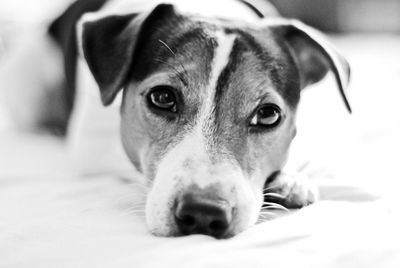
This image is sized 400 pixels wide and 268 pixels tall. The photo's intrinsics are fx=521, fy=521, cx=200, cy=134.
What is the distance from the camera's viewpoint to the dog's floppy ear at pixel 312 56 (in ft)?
6.00

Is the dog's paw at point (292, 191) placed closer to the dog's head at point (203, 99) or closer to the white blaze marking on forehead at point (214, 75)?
the dog's head at point (203, 99)

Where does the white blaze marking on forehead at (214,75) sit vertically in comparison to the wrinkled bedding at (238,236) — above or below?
above

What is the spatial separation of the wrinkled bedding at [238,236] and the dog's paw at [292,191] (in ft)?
0.20

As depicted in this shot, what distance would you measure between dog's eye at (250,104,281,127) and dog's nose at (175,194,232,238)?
16.2 inches

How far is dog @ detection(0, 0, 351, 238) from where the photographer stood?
4.68 ft

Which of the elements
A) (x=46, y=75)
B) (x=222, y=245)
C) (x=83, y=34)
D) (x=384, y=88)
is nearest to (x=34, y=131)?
(x=46, y=75)

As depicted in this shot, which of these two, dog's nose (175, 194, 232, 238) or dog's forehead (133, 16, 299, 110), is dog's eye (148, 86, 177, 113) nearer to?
dog's forehead (133, 16, 299, 110)

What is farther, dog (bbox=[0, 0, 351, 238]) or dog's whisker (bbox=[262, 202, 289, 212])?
dog's whisker (bbox=[262, 202, 289, 212])

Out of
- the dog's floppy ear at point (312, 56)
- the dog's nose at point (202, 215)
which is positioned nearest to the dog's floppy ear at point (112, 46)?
the dog's floppy ear at point (312, 56)

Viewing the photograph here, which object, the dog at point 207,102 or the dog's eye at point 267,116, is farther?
the dog's eye at point 267,116

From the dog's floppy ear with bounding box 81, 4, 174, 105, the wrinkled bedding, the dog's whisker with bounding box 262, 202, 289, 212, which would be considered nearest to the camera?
the wrinkled bedding

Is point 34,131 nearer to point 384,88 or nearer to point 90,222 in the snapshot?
point 90,222

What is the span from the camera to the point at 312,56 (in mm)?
1954

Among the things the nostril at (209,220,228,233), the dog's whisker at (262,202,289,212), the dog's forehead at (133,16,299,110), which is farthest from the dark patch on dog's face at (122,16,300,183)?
the nostril at (209,220,228,233)
